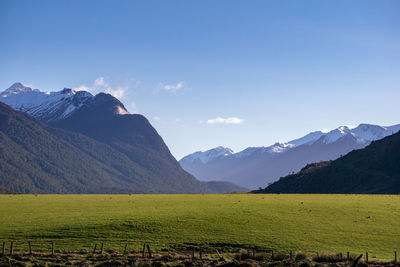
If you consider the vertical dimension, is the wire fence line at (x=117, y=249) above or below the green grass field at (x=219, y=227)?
below

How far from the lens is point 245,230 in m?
52.8

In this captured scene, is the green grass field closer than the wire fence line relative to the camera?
No

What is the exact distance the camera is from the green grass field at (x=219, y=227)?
46844 millimetres

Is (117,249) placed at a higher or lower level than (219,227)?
lower

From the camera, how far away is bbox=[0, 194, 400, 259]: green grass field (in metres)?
46.8

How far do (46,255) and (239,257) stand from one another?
20437 millimetres

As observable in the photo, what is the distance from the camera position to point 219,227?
54500 mm

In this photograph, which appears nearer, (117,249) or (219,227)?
(117,249)

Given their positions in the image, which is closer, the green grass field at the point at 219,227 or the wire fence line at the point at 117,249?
the wire fence line at the point at 117,249

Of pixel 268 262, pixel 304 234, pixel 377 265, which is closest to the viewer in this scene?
pixel 377 265

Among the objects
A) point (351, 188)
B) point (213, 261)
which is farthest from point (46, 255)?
point (351, 188)

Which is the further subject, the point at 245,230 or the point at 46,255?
the point at 245,230

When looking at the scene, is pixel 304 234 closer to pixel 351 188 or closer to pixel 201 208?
pixel 201 208

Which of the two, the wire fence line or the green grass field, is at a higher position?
the green grass field
